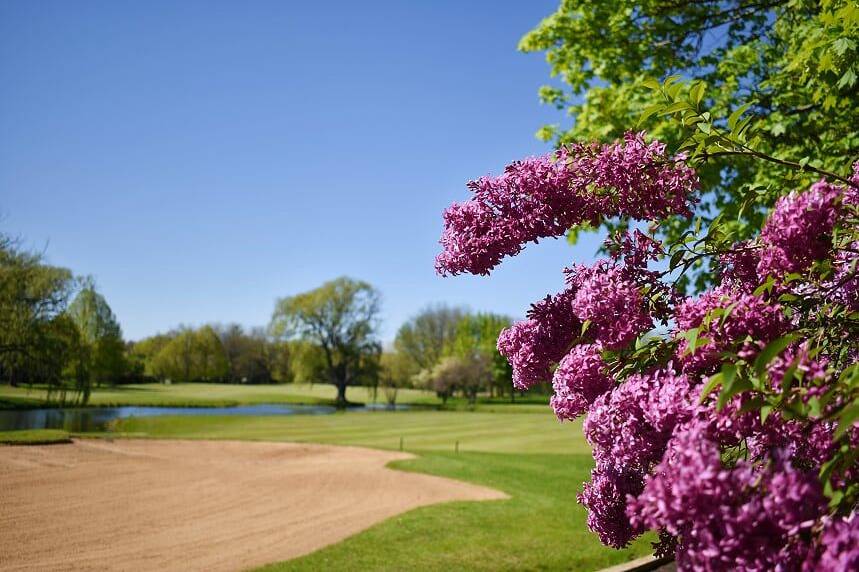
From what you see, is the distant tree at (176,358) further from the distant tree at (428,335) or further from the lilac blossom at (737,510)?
the lilac blossom at (737,510)

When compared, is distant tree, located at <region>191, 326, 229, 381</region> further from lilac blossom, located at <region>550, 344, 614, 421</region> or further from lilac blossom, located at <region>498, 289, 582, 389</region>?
lilac blossom, located at <region>550, 344, 614, 421</region>

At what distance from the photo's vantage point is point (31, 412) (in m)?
39.7

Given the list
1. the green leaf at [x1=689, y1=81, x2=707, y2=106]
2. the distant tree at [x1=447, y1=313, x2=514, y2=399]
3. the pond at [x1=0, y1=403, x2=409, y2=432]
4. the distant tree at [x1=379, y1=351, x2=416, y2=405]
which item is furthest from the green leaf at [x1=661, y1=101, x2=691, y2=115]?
the distant tree at [x1=379, y1=351, x2=416, y2=405]

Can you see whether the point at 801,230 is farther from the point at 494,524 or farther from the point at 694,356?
the point at 494,524

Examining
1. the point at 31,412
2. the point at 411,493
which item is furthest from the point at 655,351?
the point at 31,412

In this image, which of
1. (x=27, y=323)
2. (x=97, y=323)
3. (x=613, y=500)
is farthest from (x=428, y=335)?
(x=613, y=500)

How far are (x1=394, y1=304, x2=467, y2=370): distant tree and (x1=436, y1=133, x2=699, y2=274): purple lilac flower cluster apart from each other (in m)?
84.5

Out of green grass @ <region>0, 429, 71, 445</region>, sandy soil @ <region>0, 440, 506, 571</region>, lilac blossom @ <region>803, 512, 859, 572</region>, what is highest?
lilac blossom @ <region>803, 512, 859, 572</region>

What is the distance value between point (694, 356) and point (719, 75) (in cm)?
921

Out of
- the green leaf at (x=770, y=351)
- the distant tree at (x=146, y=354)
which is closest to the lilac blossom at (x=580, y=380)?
the green leaf at (x=770, y=351)

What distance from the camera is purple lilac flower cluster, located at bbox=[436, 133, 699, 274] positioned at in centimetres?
268

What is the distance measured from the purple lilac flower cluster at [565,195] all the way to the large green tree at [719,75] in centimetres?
425

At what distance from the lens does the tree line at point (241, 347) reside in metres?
26.8

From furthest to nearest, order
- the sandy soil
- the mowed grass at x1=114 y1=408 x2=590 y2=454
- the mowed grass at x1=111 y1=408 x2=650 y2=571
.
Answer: the mowed grass at x1=114 y1=408 x2=590 y2=454
the sandy soil
the mowed grass at x1=111 y1=408 x2=650 y2=571
